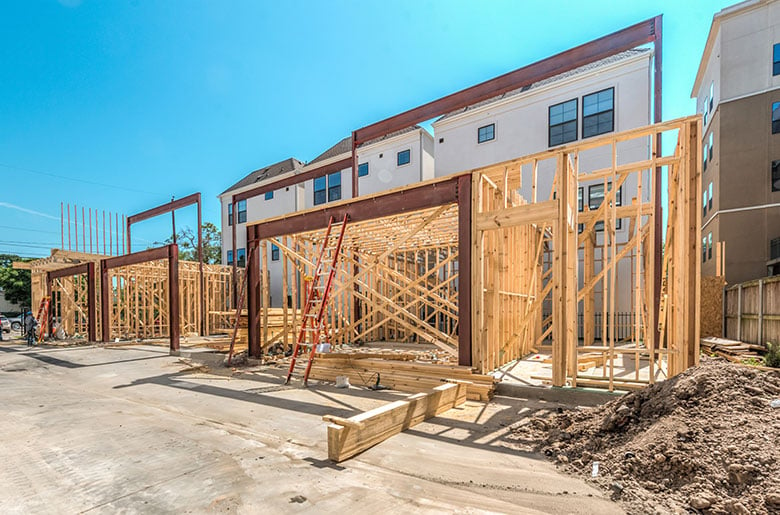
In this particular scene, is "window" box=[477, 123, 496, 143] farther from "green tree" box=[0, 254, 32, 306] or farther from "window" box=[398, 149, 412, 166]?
"green tree" box=[0, 254, 32, 306]

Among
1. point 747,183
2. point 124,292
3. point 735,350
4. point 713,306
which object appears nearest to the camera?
point 735,350

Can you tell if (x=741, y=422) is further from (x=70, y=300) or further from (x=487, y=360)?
(x=70, y=300)

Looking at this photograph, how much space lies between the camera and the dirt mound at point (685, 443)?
9.96ft

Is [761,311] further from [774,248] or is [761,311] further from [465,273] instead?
[774,248]

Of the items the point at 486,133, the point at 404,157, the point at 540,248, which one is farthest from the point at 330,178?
the point at 540,248

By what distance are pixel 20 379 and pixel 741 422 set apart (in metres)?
13.8

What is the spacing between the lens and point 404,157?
21.6 meters

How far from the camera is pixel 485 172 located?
7738 millimetres

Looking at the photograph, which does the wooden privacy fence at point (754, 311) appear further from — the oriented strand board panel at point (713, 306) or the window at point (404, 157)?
the window at point (404, 157)

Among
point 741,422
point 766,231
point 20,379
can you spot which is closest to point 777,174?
point 766,231

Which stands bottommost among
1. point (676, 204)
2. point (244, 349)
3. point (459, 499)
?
point (244, 349)

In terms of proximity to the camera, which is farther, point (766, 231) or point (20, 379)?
point (766, 231)

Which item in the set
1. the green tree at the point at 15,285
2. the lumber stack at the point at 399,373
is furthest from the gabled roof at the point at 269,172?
the green tree at the point at 15,285

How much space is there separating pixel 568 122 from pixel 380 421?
15.4 meters
